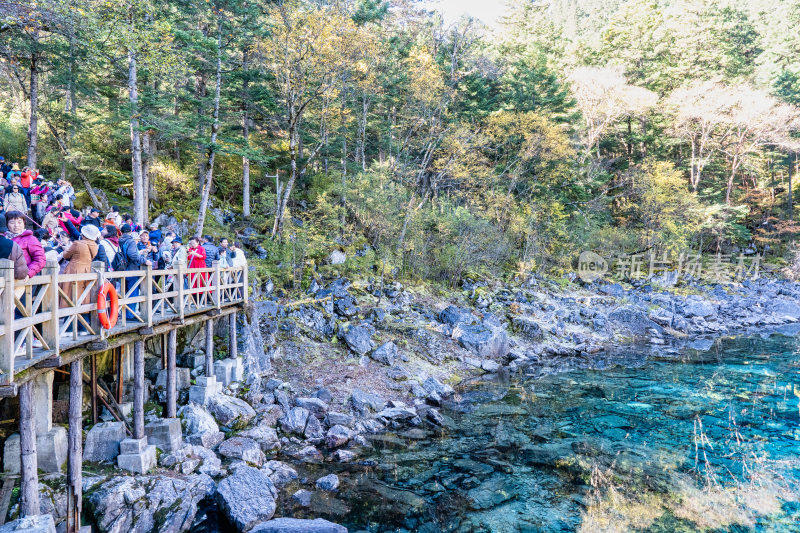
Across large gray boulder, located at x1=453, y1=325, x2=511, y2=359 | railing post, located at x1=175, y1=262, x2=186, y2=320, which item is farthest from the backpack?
large gray boulder, located at x1=453, y1=325, x2=511, y2=359

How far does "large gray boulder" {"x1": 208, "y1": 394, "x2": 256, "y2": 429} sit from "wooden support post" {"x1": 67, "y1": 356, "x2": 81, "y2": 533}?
12.9 feet

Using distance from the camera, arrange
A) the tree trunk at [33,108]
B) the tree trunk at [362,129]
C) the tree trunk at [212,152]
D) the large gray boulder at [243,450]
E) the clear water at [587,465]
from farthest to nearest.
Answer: the tree trunk at [362,129]
the tree trunk at [212,152]
the tree trunk at [33,108]
the large gray boulder at [243,450]
the clear water at [587,465]

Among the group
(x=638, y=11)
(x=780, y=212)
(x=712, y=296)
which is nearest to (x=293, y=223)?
(x=712, y=296)

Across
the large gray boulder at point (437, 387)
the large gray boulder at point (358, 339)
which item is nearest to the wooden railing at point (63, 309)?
the large gray boulder at point (358, 339)

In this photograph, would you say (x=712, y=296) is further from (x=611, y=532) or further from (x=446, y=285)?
(x=611, y=532)

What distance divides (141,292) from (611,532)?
980 centimetres

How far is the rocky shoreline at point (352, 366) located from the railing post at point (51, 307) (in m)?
3.14

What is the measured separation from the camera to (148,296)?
8367 millimetres

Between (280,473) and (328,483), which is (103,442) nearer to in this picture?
(280,473)

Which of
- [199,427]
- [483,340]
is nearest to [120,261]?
[199,427]

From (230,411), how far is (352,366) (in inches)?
196

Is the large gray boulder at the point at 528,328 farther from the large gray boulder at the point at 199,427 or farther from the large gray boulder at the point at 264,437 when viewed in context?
the large gray boulder at the point at 199,427

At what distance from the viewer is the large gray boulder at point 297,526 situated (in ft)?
23.1

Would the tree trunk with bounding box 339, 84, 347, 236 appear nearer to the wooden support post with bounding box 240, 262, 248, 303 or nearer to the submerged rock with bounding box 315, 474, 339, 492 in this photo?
the wooden support post with bounding box 240, 262, 248, 303
